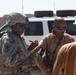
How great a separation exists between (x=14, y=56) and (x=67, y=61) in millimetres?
890

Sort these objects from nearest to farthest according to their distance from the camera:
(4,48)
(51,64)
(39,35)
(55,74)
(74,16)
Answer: (55,74), (4,48), (51,64), (39,35), (74,16)

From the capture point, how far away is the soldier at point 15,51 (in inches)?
131

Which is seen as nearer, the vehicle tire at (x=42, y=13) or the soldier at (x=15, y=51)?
the soldier at (x=15, y=51)

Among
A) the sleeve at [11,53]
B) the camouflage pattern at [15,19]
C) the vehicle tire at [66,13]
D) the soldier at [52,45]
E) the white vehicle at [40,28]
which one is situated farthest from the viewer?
the vehicle tire at [66,13]

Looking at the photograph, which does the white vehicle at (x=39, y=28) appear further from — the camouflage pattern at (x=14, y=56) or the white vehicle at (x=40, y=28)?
the camouflage pattern at (x=14, y=56)

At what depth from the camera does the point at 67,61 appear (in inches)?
102

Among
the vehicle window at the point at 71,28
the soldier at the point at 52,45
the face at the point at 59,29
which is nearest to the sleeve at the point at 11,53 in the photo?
the soldier at the point at 52,45

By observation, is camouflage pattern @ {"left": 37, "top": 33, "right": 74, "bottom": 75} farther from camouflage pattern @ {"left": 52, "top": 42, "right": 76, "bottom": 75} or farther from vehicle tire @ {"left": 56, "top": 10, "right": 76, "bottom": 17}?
vehicle tire @ {"left": 56, "top": 10, "right": 76, "bottom": 17}

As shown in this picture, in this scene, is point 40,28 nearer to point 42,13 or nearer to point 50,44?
point 42,13

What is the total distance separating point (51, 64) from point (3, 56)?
1.13 meters

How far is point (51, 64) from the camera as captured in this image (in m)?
4.34

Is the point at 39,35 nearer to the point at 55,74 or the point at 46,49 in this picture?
the point at 46,49

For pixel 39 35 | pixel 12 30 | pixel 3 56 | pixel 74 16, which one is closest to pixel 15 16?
pixel 12 30

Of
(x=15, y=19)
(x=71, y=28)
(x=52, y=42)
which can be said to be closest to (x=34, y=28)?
(x=71, y=28)
